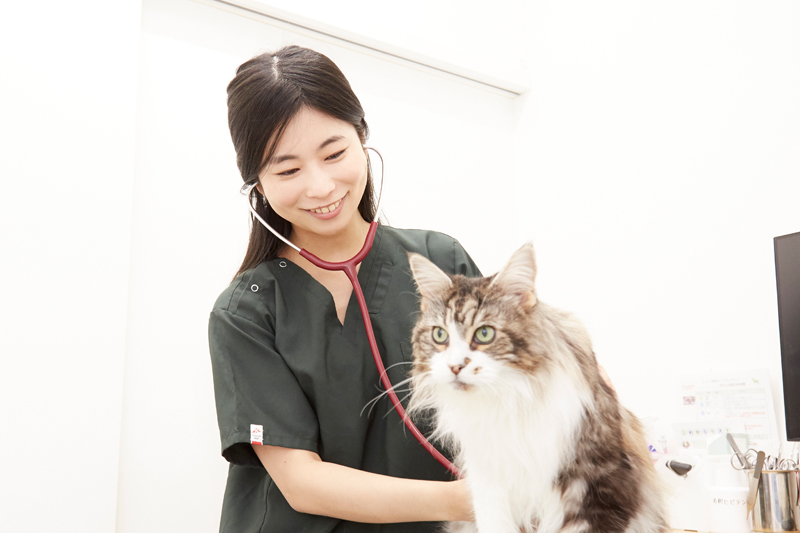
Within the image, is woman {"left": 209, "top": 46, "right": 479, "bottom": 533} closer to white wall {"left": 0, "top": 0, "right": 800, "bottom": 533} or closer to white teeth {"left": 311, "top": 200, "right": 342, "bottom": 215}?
white teeth {"left": 311, "top": 200, "right": 342, "bottom": 215}

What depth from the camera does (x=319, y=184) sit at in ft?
3.89

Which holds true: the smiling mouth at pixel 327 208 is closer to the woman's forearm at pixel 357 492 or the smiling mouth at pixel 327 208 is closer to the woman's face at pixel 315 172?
the woman's face at pixel 315 172

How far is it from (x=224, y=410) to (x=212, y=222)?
4.38ft

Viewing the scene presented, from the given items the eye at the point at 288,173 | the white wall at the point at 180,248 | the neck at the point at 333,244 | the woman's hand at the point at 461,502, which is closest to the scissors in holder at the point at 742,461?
the woman's hand at the point at 461,502

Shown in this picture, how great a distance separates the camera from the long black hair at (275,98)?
120 centimetres

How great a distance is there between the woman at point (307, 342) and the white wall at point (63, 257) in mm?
887

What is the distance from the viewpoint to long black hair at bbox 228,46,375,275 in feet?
3.94

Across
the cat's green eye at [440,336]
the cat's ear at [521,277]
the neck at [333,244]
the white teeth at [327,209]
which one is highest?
the white teeth at [327,209]

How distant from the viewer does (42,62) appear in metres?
2.03

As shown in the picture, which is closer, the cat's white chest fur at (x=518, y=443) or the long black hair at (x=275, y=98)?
the cat's white chest fur at (x=518, y=443)

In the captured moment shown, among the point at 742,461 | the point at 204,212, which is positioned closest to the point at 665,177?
the point at 742,461

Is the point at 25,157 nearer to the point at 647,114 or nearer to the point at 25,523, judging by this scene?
the point at 25,523

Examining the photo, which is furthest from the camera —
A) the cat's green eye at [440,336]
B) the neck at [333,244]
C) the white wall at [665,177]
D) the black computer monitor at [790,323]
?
the white wall at [665,177]

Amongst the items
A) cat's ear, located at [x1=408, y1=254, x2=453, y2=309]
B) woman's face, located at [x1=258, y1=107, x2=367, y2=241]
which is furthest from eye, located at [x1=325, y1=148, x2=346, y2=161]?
cat's ear, located at [x1=408, y1=254, x2=453, y2=309]
